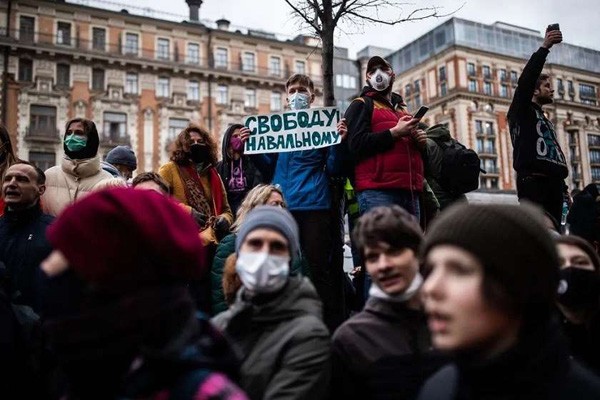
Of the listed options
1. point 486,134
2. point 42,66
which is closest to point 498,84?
point 486,134

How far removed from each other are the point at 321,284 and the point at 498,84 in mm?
56957

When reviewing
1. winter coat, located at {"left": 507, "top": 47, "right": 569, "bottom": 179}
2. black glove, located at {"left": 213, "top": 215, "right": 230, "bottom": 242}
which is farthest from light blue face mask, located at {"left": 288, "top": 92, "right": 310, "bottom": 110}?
winter coat, located at {"left": 507, "top": 47, "right": 569, "bottom": 179}

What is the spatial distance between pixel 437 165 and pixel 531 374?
12.7 ft

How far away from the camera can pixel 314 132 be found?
14.8 feet

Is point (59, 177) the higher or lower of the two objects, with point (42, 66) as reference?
lower

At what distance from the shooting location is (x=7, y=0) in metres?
35.6

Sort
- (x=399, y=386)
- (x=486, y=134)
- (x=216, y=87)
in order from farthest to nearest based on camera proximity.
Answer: (x=486, y=134) < (x=216, y=87) < (x=399, y=386)

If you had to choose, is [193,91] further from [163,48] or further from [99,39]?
[99,39]

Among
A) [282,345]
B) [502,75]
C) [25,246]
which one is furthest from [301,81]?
[502,75]

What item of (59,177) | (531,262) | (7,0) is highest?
(7,0)

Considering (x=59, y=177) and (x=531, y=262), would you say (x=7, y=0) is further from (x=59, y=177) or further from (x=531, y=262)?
(x=531, y=262)

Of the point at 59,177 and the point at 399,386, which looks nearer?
the point at 399,386

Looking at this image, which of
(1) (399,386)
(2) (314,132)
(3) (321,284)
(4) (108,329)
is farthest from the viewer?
(2) (314,132)

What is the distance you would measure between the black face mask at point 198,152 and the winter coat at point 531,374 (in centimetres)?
383
